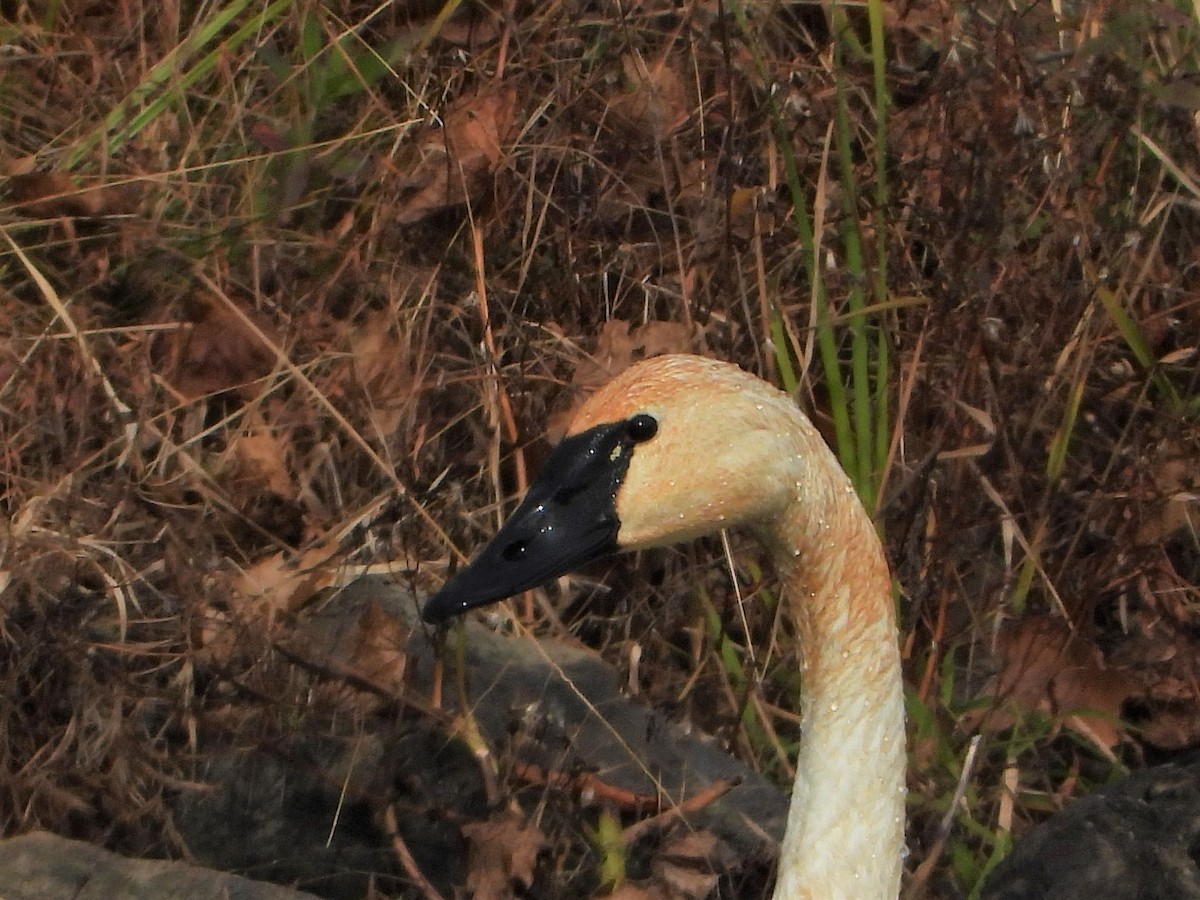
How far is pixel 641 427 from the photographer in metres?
1.96

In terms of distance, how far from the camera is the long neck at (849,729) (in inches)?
82.7

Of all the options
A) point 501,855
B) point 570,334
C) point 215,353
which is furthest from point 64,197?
point 501,855

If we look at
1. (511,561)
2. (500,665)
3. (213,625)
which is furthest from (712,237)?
(511,561)

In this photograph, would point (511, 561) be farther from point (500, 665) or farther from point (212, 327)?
point (212, 327)

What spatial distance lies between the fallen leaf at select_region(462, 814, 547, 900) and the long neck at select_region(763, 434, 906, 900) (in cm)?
57

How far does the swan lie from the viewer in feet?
6.44

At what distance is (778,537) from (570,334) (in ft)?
4.80

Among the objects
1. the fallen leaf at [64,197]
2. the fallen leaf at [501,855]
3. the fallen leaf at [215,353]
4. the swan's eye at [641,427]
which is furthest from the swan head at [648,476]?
the fallen leaf at [64,197]

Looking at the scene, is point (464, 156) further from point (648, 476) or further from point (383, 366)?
point (648, 476)

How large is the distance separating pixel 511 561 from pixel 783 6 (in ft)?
6.54

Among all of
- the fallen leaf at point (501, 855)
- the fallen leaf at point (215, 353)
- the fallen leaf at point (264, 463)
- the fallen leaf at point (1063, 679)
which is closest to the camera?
the fallen leaf at point (501, 855)

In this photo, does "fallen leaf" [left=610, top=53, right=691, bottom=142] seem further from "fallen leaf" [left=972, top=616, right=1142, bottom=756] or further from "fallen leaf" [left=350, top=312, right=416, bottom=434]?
"fallen leaf" [left=972, top=616, right=1142, bottom=756]

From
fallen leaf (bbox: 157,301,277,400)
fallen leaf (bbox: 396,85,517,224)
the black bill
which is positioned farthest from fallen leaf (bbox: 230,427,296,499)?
the black bill

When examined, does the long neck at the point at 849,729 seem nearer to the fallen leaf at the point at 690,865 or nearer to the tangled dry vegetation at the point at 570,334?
the fallen leaf at the point at 690,865
